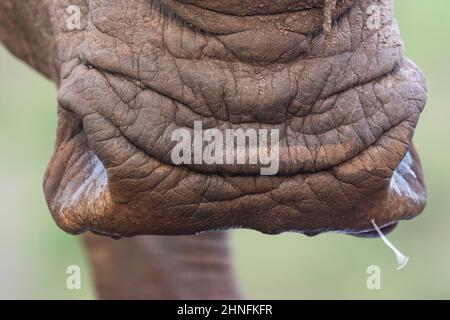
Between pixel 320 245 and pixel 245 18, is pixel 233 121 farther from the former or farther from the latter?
pixel 320 245

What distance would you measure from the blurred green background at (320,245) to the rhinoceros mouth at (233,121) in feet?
11.5

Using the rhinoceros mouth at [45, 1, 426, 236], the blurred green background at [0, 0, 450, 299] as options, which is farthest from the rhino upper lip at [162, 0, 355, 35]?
the blurred green background at [0, 0, 450, 299]

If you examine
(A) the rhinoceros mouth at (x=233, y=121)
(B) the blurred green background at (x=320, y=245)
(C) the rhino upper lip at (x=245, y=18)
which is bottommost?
(A) the rhinoceros mouth at (x=233, y=121)

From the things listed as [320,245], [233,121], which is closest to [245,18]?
[233,121]

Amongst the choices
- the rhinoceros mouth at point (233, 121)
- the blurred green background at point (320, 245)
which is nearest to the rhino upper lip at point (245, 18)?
the rhinoceros mouth at point (233, 121)

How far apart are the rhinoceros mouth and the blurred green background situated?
3499 mm

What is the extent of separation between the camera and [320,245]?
6.50m

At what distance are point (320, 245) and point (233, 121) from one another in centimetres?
450

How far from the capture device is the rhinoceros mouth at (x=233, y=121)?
205cm

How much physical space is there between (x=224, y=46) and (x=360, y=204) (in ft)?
1.15

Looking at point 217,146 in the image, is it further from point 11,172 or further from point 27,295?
point 11,172

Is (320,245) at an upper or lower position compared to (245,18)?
upper

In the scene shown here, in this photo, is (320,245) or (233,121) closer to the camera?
(233,121)

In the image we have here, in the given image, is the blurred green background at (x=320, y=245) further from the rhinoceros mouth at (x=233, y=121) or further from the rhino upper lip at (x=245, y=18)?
the rhino upper lip at (x=245, y=18)
